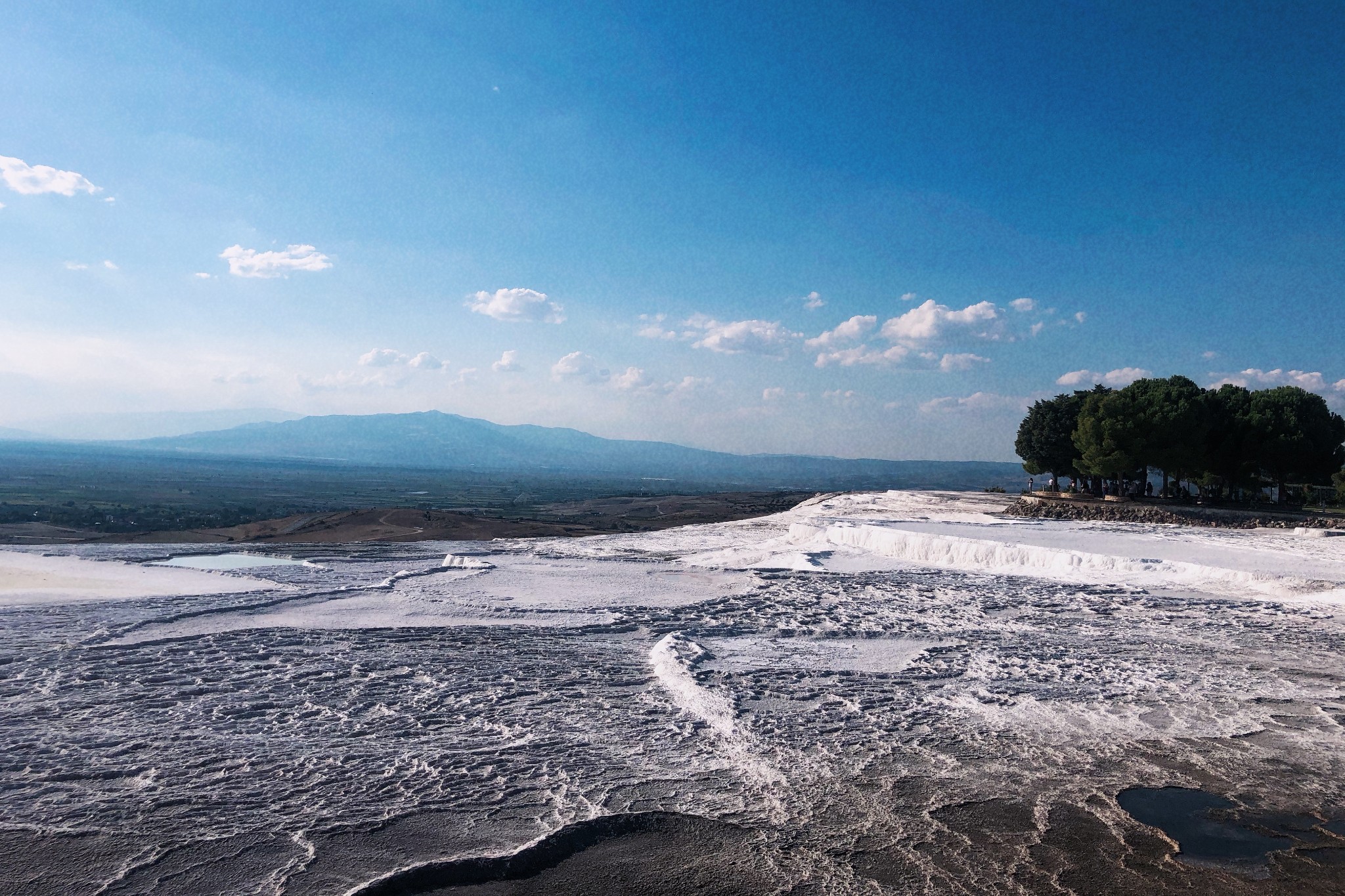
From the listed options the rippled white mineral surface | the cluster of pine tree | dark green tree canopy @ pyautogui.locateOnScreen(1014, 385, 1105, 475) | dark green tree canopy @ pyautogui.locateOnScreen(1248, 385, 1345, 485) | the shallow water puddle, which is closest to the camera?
the rippled white mineral surface

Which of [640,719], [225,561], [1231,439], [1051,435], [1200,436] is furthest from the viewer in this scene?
[1051,435]

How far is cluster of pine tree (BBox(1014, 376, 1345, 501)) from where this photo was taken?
1321 inches

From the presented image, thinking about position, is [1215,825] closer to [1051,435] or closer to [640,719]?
[640,719]

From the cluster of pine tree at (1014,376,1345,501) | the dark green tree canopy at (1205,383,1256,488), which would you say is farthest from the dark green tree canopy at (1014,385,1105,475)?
A: the dark green tree canopy at (1205,383,1256,488)

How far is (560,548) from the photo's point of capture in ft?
73.4

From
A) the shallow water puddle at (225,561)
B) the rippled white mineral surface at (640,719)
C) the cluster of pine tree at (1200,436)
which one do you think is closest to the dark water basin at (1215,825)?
the rippled white mineral surface at (640,719)

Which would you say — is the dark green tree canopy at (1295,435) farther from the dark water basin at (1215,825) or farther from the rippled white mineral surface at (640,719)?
the dark water basin at (1215,825)

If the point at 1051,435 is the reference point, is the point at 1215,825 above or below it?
below

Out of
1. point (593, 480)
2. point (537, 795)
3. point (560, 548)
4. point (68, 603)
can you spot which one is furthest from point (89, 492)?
point (593, 480)

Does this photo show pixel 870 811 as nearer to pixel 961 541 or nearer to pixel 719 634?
pixel 719 634

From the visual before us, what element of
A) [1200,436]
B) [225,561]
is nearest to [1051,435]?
[1200,436]

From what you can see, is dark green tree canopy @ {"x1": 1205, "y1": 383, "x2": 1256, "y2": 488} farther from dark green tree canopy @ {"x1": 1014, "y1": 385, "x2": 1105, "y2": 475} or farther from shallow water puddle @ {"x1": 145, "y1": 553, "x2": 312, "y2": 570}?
shallow water puddle @ {"x1": 145, "y1": 553, "x2": 312, "y2": 570}

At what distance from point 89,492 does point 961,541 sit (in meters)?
80.8

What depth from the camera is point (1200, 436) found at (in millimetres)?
33812
